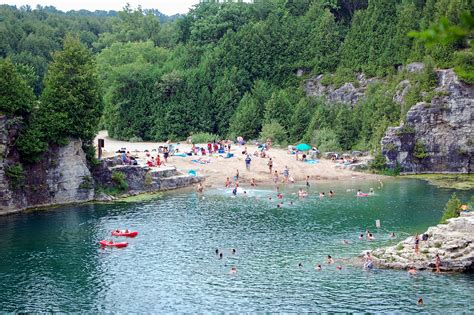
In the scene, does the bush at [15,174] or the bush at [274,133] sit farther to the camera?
the bush at [274,133]

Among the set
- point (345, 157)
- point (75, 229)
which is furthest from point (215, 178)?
point (75, 229)

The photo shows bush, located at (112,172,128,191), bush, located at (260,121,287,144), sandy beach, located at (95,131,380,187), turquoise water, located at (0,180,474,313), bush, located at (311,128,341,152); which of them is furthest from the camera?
bush, located at (260,121,287,144)

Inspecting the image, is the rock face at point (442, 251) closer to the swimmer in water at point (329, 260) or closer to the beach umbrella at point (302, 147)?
the swimmer in water at point (329, 260)

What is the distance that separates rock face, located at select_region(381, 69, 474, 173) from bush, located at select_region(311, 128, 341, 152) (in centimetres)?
988

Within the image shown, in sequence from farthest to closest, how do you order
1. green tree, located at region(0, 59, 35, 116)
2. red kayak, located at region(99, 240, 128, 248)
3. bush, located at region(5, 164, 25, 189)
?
green tree, located at region(0, 59, 35, 116) < bush, located at region(5, 164, 25, 189) < red kayak, located at region(99, 240, 128, 248)

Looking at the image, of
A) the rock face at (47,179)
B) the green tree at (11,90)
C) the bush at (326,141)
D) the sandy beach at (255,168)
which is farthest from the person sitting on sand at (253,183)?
the green tree at (11,90)

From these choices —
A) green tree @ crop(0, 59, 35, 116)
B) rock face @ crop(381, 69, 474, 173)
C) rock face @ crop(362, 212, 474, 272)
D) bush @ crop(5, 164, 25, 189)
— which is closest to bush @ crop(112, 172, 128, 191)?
bush @ crop(5, 164, 25, 189)

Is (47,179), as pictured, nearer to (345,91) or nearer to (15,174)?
(15,174)

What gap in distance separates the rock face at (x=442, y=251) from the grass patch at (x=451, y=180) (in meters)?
30.6

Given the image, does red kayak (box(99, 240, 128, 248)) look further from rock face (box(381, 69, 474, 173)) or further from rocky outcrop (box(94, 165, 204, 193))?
rock face (box(381, 69, 474, 173))

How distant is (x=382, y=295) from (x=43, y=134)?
4620 cm

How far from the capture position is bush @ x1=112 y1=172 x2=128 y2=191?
269ft

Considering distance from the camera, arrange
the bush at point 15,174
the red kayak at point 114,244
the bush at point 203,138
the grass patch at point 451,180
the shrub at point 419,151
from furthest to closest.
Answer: the bush at point 203,138, the shrub at point 419,151, the grass patch at point 451,180, the bush at point 15,174, the red kayak at point 114,244

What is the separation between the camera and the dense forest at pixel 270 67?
102375 mm
